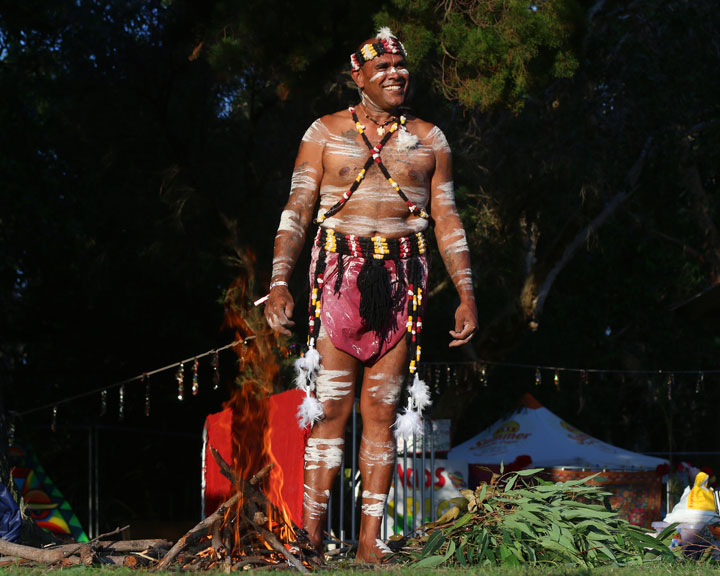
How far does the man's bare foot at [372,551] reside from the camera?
5.00m

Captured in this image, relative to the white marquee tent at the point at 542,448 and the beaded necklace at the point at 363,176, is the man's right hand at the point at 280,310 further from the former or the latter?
the white marquee tent at the point at 542,448

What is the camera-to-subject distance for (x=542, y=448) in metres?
14.9

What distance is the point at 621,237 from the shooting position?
77.0 ft

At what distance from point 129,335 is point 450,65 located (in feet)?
33.9

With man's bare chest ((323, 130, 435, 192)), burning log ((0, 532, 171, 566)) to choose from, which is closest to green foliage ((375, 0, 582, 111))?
man's bare chest ((323, 130, 435, 192))

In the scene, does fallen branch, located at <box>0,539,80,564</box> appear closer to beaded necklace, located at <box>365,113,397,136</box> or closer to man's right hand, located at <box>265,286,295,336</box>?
man's right hand, located at <box>265,286,295,336</box>

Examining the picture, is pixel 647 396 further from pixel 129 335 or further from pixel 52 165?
pixel 52 165

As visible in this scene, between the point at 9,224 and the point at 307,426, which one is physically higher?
→ the point at 9,224

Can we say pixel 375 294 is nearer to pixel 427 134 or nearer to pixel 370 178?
pixel 370 178

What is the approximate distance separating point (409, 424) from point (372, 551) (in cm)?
67

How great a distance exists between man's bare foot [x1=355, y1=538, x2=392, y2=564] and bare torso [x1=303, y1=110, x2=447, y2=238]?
160 centimetres

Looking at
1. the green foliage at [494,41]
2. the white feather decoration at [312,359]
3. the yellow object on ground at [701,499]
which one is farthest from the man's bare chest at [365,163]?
the green foliage at [494,41]

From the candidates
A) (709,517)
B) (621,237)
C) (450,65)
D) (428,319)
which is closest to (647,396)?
(621,237)

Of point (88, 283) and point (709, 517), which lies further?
point (88, 283)
